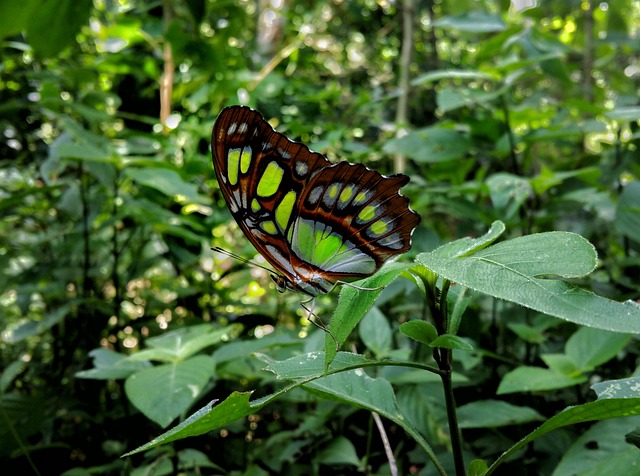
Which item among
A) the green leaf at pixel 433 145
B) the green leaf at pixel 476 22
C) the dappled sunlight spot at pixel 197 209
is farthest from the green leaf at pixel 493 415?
the green leaf at pixel 476 22

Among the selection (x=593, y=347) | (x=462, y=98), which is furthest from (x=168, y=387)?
(x=462, y=98)

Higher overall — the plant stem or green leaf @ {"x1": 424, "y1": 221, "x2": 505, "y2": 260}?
green leaf @ {"x1": 424, "y1": 221, "x2": 505, "y2": 260}

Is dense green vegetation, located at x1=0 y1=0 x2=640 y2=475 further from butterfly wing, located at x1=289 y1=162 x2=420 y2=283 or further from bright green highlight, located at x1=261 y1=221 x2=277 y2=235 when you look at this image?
bright green highlight, located at x1=261 y1=221 x2=277 y2=235

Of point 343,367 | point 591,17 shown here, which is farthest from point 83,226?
point 591,17

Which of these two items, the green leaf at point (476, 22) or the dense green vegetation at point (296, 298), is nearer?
the dense green vegetation at point (296, 298)

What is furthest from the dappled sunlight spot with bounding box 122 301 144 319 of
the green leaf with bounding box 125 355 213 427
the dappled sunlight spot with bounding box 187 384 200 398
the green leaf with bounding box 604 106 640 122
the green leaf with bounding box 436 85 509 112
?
the green leaf with bounding box 604 106 640 122

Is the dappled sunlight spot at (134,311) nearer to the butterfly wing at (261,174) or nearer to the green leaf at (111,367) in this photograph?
the green leaf at (111,367)
